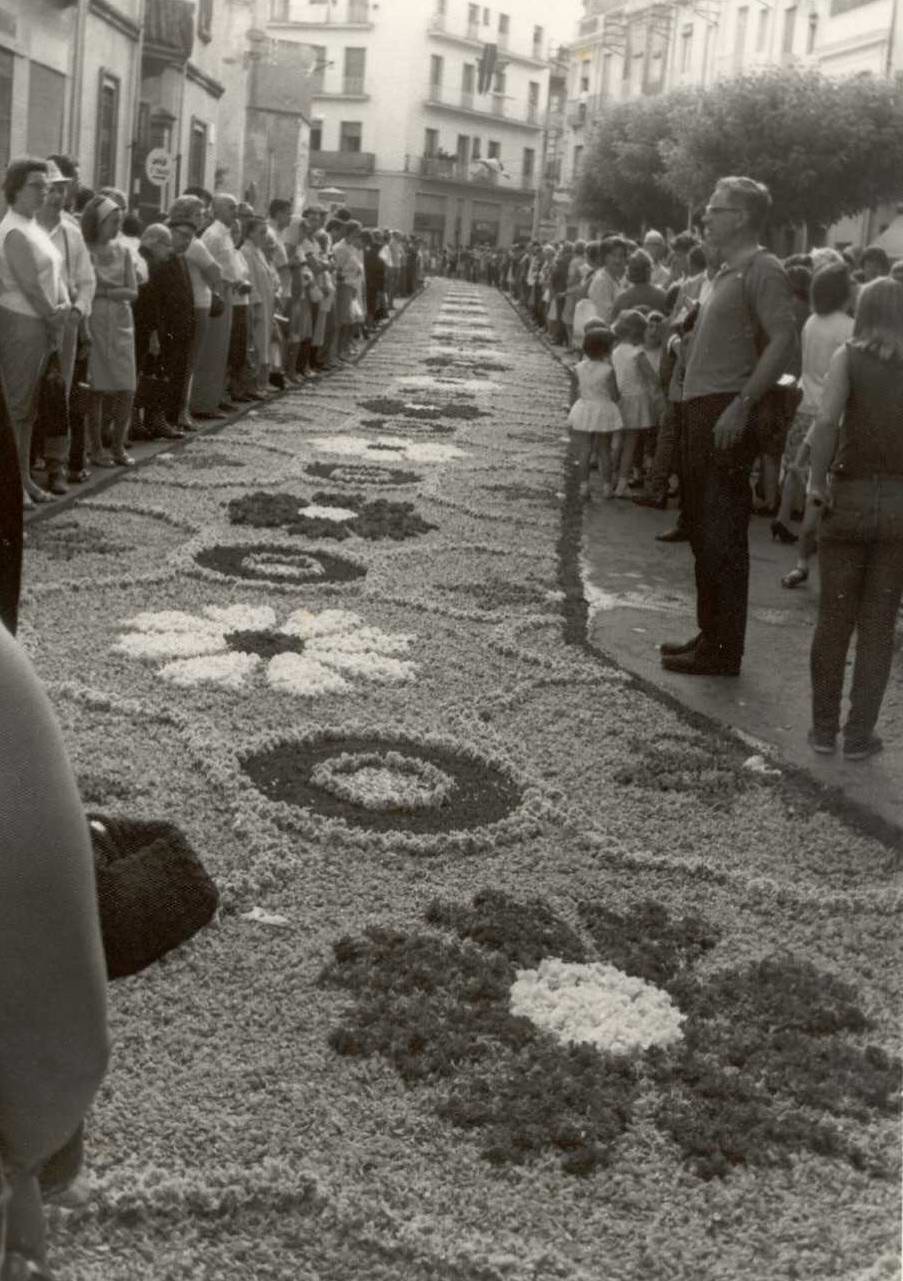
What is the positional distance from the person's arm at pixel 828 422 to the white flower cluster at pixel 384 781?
1678 mm

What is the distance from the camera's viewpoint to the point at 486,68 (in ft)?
289

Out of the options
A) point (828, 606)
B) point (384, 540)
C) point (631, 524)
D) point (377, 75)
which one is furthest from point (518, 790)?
point (377, 75)

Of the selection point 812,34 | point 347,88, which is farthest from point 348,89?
point 812,34

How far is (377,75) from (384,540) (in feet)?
268

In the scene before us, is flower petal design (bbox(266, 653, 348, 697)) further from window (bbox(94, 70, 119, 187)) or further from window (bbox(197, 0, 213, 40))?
window (bbox(197, 0, 213, 40))

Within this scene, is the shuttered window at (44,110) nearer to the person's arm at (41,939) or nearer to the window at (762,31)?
the person's arm at (41,939)

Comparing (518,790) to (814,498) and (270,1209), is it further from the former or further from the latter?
(270,1209)

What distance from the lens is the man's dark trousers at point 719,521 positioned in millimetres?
6996

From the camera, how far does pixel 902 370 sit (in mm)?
5898

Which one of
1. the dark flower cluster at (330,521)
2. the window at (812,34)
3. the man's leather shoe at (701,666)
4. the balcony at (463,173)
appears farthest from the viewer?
the balcony at (463,173)

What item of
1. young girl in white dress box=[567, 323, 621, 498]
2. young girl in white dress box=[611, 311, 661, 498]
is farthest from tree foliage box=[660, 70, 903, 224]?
young girl in white dress box=[567, 323, 621, 498]

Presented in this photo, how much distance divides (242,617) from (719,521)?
1972 millimetres

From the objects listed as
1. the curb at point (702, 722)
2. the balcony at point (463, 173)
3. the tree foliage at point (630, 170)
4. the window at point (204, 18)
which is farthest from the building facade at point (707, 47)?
the curb at point (702, 722)

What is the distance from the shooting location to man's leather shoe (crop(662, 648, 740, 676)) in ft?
23.5
